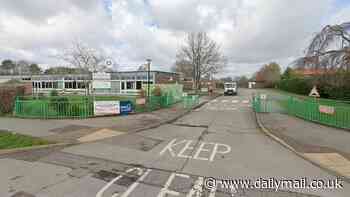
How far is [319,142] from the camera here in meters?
7.11

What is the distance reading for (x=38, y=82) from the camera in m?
46.4

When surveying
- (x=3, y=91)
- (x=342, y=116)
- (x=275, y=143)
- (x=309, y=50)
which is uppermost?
(x=309, y=50)

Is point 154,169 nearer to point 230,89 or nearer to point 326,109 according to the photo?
point 326,109

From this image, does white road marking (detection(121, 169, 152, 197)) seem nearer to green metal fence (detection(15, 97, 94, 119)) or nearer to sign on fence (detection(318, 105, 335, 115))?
green metal fence (detection(15, 97, 94, 119))

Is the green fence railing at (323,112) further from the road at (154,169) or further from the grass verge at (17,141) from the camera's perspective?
the grass verge at (17,141)

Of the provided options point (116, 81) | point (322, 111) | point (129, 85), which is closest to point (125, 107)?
point (322, 111)

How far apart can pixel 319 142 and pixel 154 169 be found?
612 cm

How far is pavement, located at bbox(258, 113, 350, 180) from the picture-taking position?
5.17 meters

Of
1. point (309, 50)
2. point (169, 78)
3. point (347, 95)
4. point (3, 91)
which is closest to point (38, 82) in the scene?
point (169, 78)

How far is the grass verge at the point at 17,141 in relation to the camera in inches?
257

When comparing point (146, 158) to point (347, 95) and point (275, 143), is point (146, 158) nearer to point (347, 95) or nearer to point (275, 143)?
point (275, 143)

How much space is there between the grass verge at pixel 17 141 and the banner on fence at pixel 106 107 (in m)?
4.38

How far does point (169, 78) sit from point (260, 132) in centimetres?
3250

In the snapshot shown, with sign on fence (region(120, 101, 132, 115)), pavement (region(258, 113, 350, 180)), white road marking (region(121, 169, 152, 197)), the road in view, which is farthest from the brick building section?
white road marking (region(121, 169, 152, 197))
